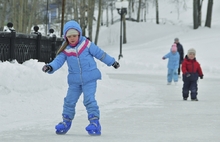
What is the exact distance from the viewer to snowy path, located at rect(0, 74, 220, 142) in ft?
25.5

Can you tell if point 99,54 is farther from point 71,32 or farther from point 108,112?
point 108,112

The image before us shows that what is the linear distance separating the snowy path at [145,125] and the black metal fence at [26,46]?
2.71 m

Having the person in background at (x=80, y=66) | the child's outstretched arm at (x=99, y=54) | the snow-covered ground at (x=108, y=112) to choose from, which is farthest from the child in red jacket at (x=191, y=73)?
the person in background at (x=80, y=66)

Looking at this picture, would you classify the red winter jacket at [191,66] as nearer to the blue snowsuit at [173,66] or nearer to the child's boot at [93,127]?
the blue snowsuit at [173,66]

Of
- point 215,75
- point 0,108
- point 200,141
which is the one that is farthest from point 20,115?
point 215,75

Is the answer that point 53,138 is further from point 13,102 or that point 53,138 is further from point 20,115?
point 13,102

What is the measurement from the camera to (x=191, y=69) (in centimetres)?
1532

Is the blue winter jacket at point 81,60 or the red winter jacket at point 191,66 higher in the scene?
the blue winter jacket at point 81,60

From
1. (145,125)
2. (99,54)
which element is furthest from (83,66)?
(145,125)

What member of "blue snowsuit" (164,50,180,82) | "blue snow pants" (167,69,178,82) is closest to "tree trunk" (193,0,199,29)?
"blue snowsuit" (164,50,180,82)

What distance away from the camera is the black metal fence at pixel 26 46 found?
48.6 feet

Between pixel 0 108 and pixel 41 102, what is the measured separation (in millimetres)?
1639

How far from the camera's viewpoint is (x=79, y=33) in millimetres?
8000

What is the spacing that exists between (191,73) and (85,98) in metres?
7.55
